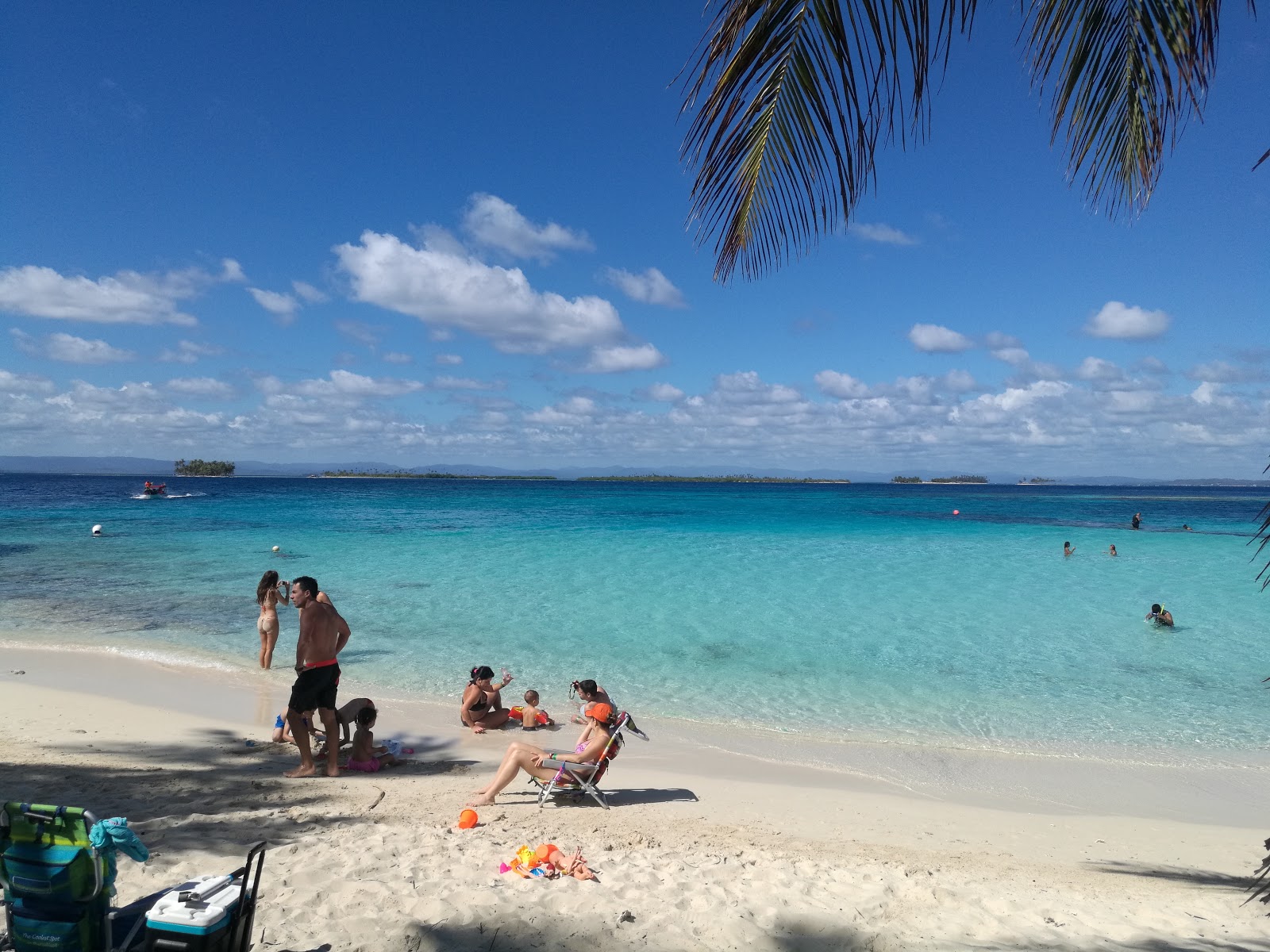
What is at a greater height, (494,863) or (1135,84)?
(1135,84)

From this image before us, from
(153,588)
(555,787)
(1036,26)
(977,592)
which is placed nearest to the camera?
(1036,26)

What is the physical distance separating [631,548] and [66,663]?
18.8 metres

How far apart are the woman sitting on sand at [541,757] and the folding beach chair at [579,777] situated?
0.09 ft

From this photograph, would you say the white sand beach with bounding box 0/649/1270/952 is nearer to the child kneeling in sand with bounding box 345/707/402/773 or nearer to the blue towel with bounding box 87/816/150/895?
the child kneeling in sand with bounding box 345/707/402/773

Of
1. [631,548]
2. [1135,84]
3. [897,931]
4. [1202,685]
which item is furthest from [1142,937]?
[631,548]

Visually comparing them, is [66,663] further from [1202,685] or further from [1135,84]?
[1202,685]

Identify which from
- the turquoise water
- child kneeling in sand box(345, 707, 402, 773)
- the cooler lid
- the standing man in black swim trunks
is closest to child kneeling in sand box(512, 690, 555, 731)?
the turquoise water

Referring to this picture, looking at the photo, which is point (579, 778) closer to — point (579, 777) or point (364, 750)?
point (579, 777)

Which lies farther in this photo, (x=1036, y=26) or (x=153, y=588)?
(x=153, y=588)

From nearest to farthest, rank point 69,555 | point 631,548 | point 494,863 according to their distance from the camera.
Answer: point 494,863, point 69,555, point 631,548

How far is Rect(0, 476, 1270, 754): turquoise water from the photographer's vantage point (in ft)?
32.3

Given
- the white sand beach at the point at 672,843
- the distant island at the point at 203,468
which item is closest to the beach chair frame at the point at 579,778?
the white sand beach at the point at 672,843

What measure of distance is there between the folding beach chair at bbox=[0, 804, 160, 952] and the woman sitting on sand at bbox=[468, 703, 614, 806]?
335 cm

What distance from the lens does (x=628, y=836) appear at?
5.66 m
